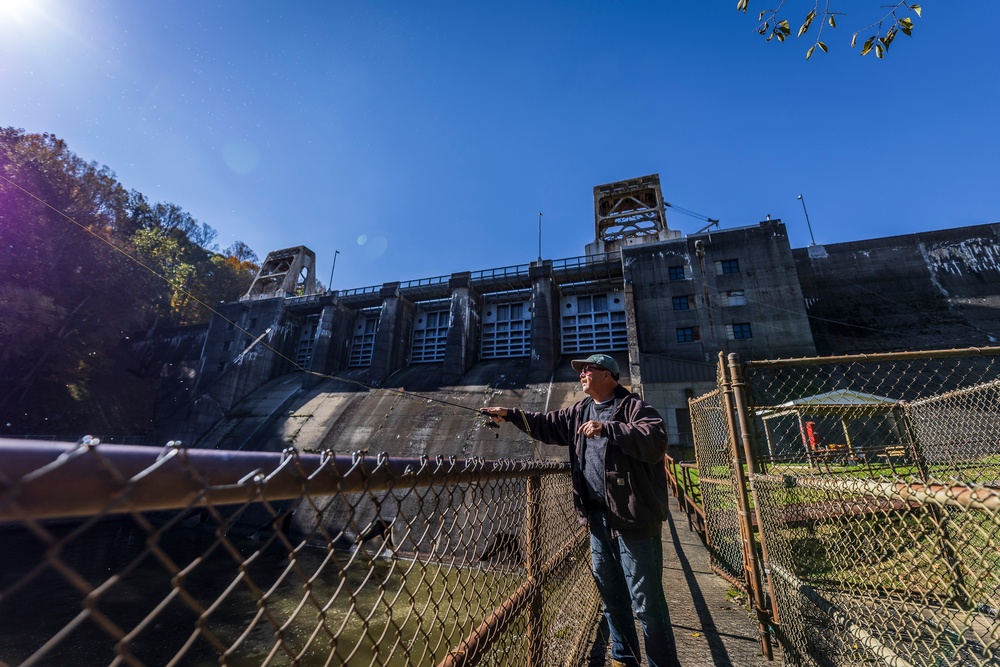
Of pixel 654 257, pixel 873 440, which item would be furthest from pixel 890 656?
pixel 654 257

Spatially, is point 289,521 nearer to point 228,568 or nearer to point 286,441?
point 228,568

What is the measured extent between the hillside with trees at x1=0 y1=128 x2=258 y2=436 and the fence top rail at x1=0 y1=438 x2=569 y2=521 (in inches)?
794

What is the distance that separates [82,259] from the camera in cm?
1977

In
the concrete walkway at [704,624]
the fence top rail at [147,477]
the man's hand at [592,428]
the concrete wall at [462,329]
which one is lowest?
the concrete walkway at [704,624]

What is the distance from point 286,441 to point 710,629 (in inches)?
744

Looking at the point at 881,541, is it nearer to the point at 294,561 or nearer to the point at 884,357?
the point at 884,357

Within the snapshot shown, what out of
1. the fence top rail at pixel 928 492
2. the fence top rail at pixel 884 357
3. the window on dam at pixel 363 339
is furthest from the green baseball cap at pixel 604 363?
the window on dam at pixel 363 339

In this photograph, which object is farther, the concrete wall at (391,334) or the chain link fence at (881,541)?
the concrete wall at (391,334)

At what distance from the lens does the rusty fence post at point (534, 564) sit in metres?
2.66

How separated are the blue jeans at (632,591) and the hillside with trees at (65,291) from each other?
20361 mm

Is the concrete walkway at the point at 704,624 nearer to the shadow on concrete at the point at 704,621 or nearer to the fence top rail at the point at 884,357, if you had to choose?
the shadow on concrete at the point at 704,621

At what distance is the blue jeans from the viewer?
9.00ft

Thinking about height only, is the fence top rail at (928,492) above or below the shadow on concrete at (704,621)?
above

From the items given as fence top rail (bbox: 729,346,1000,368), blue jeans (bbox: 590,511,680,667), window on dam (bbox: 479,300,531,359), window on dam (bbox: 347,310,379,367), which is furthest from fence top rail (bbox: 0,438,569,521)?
window on dam (bbox: 347,310,379,367)
